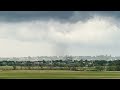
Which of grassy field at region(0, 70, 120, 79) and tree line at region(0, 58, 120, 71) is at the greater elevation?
tree line at region(0, 58, 120, 71)

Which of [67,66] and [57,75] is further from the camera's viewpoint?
[67,66]

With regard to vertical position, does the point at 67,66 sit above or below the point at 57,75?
above

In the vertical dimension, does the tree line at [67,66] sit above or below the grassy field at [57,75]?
above

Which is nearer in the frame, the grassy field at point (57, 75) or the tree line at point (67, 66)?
the grassy field at point (57, 75)
